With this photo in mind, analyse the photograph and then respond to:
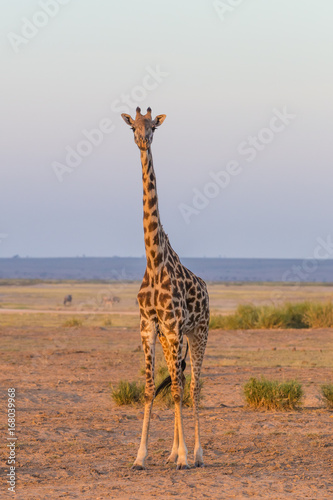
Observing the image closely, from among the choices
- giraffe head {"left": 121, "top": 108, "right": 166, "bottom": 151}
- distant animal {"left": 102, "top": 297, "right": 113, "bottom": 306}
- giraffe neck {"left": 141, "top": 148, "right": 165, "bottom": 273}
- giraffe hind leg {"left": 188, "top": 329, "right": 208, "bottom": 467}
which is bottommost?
distant animal {"left": 102, "top": 297, "right": 113, "bottom": 306}

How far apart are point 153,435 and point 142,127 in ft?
13.9

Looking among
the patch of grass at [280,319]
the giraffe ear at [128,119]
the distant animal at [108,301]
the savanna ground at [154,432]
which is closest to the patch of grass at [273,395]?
the savanna ground at [154,432]

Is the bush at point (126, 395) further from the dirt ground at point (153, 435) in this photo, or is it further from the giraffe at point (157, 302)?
the giraffe at point (157, 302)

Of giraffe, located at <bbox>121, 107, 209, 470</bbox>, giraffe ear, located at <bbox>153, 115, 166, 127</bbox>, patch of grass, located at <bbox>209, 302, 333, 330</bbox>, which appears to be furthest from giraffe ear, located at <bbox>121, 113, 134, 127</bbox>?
patch of grass, located at <bbox>209, 302, 333, 330</bbox>

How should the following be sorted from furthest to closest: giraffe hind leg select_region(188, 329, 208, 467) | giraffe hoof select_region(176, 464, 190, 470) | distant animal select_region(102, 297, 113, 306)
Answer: distant animal select_region(102, 297, 113, 306)
giraffe hind leg select_region(188, 329, 208, 467)
giraffe hoof select_region(176, 464, 190, 470)

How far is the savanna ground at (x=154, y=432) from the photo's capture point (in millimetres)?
7734

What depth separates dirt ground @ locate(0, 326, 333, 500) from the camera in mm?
7711

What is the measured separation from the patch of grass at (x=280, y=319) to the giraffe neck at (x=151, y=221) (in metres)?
18.4

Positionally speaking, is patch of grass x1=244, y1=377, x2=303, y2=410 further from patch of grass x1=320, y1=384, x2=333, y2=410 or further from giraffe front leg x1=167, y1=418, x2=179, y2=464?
giraffe front leg x1=167, y1=418, x2=179, y2=464

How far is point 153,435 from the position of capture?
1048cm

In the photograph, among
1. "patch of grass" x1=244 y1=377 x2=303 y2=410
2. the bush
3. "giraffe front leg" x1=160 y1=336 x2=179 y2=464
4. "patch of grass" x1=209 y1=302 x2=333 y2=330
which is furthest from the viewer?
"patch of grass" x1=209 y1=302 x2=333 y2=330

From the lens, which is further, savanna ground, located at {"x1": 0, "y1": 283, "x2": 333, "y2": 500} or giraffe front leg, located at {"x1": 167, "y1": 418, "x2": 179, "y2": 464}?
giraffe front leg, located at {"x1": 167, "y1": 418, "x2": 179, "y2": 464}

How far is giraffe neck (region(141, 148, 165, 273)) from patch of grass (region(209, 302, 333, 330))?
18.4m

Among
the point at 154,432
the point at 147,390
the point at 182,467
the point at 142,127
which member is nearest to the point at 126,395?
the point at 154,432
